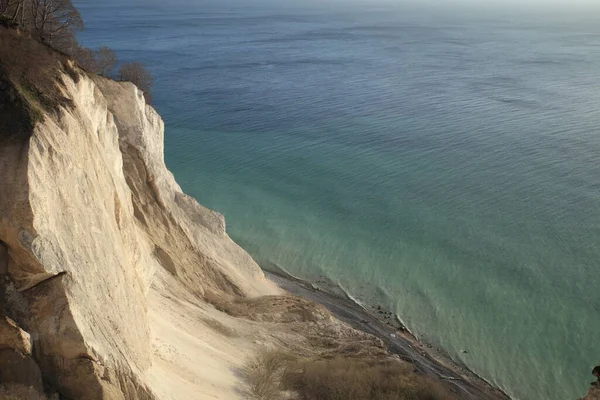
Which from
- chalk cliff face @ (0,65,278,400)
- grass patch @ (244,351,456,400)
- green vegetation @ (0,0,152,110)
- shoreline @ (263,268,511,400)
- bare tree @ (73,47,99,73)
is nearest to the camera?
chalk cliff face @ (0,65,278,400)

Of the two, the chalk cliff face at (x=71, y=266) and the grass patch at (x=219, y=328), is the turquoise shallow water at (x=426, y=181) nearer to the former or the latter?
the grass patch at (x=219, y=328)

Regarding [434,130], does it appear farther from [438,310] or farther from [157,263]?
[157,263]

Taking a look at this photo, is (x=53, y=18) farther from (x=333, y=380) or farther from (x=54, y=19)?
(x=333, y=380)

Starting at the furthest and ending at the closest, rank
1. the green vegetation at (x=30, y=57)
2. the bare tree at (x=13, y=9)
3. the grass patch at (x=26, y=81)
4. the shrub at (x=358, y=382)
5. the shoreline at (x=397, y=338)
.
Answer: the shoreline at (x=397, y=338) → the shrub at (x=358, y=382) → the bare tree at (x=13, y=9) → the green vegetation at (x=30, y=57) → the grass patch at (x=26, y=81)

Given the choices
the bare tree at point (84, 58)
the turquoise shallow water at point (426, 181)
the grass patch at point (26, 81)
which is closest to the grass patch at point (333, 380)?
the turquoise shallow water at point (426, 181)

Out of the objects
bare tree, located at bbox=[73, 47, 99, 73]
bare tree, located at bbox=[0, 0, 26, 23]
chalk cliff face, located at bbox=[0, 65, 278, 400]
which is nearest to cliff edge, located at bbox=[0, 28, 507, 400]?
chalk cliff face, located at bbox=[0, 65, 278, 400]

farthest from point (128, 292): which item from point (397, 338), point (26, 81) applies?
point (397, 338)

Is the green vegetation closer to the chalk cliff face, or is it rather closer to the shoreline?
the chalk cliff face
